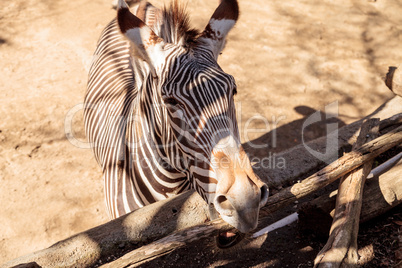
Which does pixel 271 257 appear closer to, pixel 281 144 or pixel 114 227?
pixel 114 227

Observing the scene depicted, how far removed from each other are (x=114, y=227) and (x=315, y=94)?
4.49m

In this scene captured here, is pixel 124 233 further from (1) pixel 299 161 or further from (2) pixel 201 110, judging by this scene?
(1) pixel 299 161

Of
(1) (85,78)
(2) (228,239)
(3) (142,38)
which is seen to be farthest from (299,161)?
(1) (85,78)

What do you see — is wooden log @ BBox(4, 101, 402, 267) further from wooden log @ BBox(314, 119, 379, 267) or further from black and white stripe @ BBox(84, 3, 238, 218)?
wooden log @ BBox(314, 119, 379, 267)

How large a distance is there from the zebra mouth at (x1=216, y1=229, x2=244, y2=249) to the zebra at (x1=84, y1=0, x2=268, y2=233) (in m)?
0.17

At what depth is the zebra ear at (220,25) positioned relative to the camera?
8.41 feet

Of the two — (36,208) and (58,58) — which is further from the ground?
(58,58)

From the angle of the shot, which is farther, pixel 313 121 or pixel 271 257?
pixel 313 121

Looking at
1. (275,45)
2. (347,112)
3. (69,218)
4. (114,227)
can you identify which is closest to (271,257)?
(114,227)

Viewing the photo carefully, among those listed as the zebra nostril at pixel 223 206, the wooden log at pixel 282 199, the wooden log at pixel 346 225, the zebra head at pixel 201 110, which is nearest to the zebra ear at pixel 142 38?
the zebra head at pixel 201 110

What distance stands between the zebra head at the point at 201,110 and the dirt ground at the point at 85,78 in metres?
1.25

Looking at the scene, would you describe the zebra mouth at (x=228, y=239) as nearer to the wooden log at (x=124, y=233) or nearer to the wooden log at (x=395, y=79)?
the wooden log at (x=124, y=233)

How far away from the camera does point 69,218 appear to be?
4.46 meters

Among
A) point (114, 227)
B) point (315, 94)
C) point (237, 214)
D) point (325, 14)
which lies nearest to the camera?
point (237, 214)
